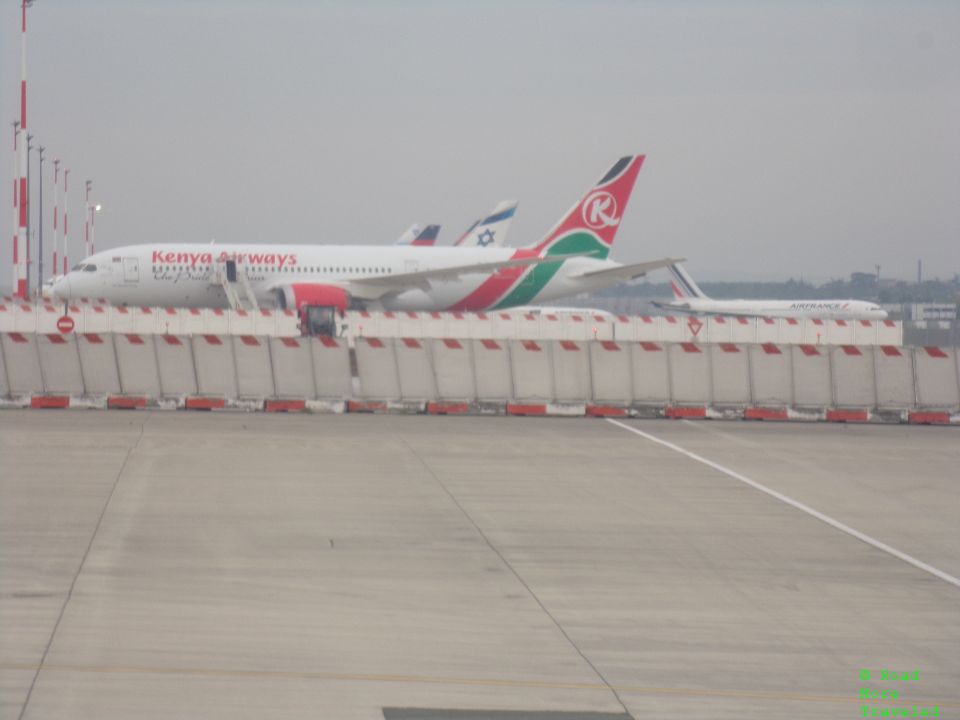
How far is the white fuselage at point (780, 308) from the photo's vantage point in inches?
3113

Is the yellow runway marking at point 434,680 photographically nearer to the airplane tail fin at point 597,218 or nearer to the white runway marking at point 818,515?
the white runway marking at point 818,515

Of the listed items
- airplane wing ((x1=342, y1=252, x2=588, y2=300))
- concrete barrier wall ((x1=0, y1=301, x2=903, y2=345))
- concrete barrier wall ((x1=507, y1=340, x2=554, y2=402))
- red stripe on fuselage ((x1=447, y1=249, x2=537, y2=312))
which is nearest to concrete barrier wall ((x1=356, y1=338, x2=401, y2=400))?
concrete barrier wall ((x1=507, y1=340, x2=554, y2=402))

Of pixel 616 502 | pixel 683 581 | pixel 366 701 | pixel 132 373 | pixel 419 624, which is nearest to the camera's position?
pixel 366 701

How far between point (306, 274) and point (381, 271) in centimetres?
260

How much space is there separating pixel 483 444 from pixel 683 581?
836cm

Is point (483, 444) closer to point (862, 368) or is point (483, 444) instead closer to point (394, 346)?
point (394, 346)

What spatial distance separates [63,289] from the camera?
45844mm

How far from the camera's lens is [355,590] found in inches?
390

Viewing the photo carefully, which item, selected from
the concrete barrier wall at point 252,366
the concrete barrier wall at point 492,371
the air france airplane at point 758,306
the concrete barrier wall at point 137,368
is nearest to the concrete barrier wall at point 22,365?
the concrete barrier wall at point 137,368

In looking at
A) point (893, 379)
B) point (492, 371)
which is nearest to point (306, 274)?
point (492, 371)

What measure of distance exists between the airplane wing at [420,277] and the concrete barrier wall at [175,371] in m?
25.0

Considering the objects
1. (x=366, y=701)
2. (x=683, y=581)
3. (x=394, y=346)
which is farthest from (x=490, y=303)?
(x=366, y=701)

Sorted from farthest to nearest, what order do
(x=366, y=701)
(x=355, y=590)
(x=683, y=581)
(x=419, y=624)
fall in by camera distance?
1. (x=683, y=581)
2. (x=355, y=590)
3. (x=419, y=624)
4. (x=366, y=701)

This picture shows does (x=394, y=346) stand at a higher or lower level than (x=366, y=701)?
higher
